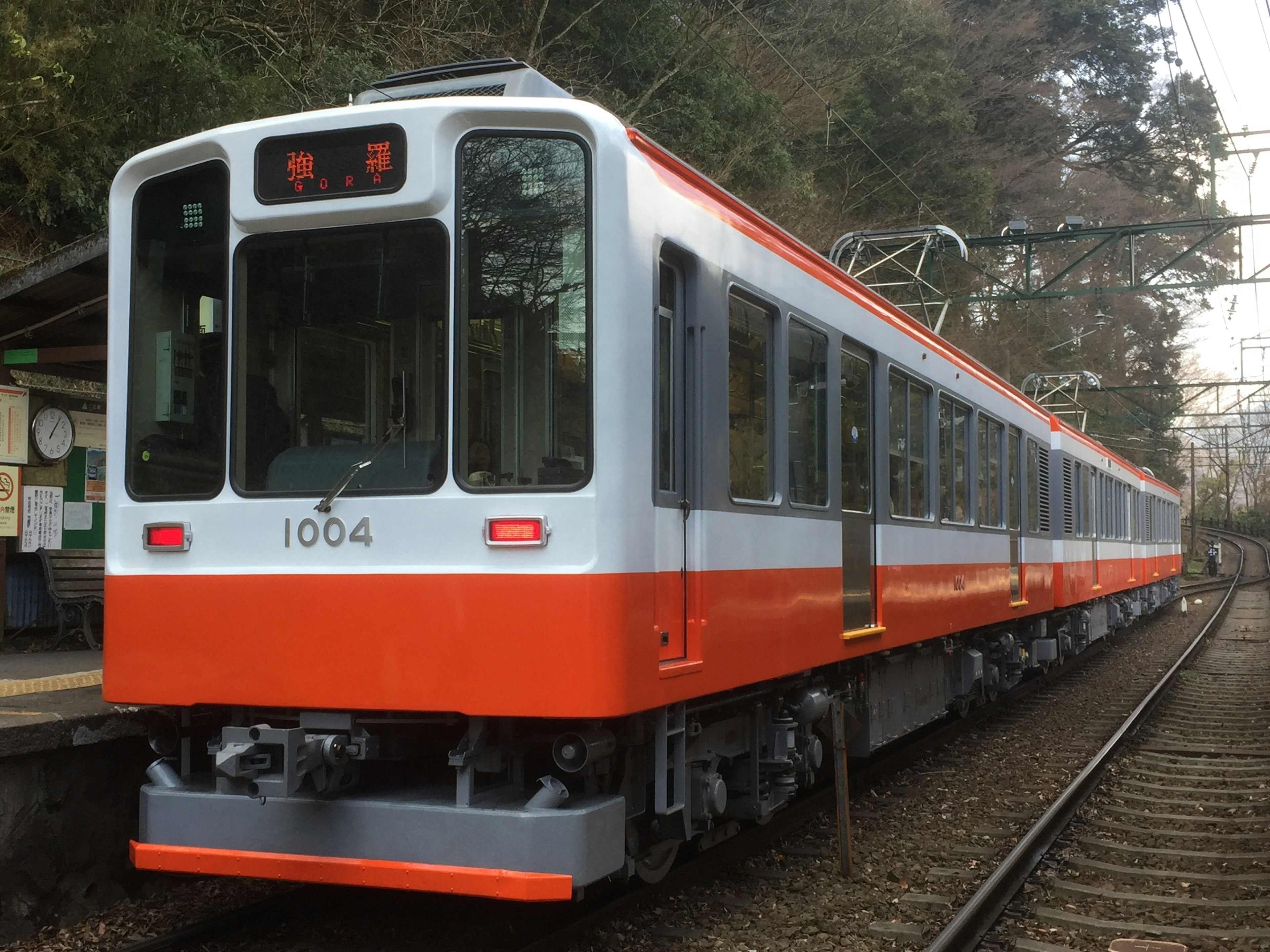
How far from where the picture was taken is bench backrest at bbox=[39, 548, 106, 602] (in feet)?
33.0

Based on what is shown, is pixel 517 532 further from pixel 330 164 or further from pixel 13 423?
pixel 13 423

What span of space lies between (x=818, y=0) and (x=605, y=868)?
888 inches

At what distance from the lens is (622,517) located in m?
4.25

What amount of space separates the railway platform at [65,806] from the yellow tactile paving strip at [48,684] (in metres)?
0.43

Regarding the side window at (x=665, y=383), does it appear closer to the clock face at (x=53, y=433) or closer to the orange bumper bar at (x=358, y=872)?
the orange bumper bar at (x=358, y=872)

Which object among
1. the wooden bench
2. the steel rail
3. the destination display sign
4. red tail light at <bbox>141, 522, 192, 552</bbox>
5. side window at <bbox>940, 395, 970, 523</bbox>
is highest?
the destination display sign

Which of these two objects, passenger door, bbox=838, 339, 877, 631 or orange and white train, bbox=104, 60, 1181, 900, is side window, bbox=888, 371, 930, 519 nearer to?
passenger door, bbox=838, 339, 877, 631

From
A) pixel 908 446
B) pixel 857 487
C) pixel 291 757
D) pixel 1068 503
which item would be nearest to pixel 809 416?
pixel 857 487

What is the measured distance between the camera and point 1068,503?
1448 centimetres

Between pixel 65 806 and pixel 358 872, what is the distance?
183 centimetres

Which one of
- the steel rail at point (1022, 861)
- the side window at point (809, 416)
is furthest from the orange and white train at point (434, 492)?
the steel rail at point (1022, 861)

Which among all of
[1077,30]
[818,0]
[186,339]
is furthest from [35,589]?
[1077,30]

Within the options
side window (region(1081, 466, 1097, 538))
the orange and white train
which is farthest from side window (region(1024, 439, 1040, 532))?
the orange and white train

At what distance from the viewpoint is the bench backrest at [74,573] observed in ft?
33.0
